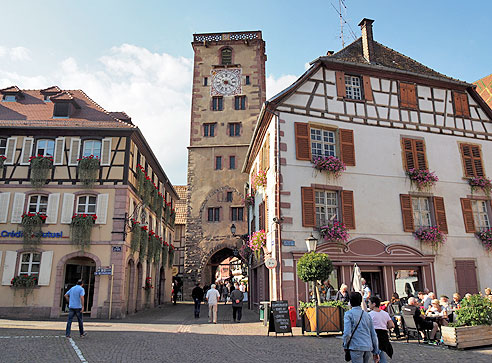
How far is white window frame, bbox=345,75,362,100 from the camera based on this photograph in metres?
18.1

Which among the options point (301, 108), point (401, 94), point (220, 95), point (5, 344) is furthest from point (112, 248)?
point (220, 95)

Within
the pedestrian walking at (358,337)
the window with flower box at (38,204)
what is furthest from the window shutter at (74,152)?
the pedestrian walking at (358,337)

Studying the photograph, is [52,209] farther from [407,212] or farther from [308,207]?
[407,212]

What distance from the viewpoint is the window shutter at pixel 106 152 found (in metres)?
19.9

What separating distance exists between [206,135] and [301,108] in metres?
17.9

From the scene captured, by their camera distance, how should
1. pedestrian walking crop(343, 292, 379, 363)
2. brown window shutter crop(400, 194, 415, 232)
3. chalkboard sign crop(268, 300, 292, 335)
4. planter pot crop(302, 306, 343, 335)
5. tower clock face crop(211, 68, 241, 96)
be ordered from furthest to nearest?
tower clock face crop(211, 68, 241, 96) < brown window shutter crop(400, 194, 415, 232) < chalkboard sign crop(268, 300, 292, 335) < planter pot crop(302, 306, 343, 335) < pedestrian walking crop(343, 292, 379, 363)

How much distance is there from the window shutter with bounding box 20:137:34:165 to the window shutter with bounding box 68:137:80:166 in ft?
6.14

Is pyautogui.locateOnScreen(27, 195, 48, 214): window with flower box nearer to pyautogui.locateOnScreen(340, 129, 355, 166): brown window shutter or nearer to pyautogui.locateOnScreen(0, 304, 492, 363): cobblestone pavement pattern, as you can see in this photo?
pyautogui.locateOnScreen(0, 304, 492, 363): cobblestone pavement pattern

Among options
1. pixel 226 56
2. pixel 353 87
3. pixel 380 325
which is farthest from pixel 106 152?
pixel 226 56

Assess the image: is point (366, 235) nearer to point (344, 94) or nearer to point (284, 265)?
point (284, 265)

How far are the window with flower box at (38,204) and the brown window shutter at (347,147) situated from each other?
1300cm

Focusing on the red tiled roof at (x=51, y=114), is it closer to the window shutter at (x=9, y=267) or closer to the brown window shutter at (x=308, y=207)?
the window shutter at (x=9, y=267)

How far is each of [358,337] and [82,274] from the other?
1732cm

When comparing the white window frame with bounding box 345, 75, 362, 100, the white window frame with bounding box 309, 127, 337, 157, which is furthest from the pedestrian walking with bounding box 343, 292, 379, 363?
the white window frame with bounding box 345, 75, 362, 100
